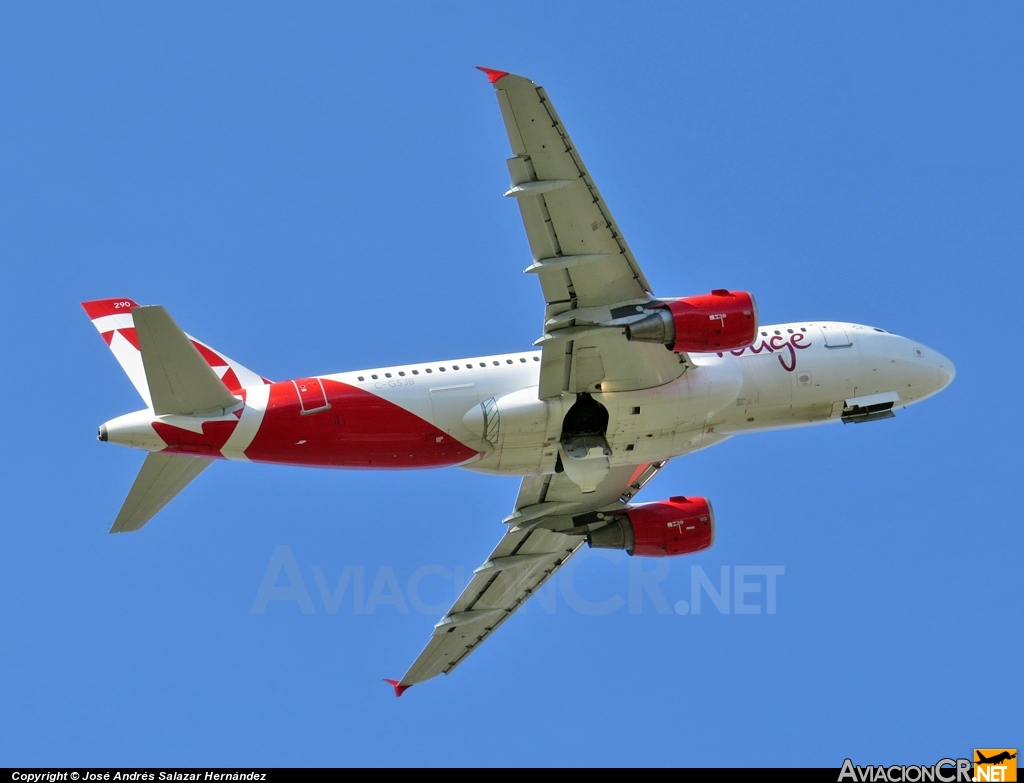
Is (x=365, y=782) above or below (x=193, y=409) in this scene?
below

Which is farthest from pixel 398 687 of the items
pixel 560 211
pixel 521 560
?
pixel 560 211

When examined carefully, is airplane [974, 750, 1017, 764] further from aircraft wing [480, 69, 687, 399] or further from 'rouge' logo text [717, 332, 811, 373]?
aircraft wing [480, 69, 687, 399]

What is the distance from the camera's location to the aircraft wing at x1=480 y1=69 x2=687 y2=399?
3600 centimetres

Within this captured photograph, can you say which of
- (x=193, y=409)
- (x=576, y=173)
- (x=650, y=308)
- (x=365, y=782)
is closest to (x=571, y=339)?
(x=650, y=308)

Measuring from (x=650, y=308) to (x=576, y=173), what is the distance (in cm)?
477

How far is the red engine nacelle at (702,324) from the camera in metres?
39.3

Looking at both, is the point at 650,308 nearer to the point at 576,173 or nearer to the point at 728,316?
the point at 728,316

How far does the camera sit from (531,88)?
116ft

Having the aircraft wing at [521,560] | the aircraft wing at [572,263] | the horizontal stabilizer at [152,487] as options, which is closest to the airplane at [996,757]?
the aircraft wing at [572,263]

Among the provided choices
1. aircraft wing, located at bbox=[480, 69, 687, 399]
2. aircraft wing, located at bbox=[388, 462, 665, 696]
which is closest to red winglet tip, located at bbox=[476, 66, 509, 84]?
aircraft wing, located at bbox=[480, 69, 687, 399]

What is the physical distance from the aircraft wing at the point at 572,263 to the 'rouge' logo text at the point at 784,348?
3.26m

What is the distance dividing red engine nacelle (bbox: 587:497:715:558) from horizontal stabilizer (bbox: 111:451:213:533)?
15.0 metres

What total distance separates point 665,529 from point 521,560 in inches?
211

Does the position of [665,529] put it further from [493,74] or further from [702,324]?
[493,74]
